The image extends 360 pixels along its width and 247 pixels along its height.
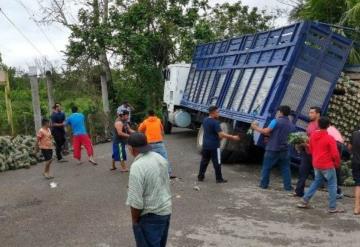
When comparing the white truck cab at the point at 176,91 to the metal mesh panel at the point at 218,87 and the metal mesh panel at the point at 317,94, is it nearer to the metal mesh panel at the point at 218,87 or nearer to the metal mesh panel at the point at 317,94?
the metal mesh panel at the point at 218,87

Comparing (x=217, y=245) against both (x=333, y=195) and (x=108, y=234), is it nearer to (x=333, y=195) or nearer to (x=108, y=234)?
(x=108, y=234)

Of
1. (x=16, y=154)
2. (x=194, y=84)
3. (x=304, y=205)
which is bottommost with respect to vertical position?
(x=16, y=154)

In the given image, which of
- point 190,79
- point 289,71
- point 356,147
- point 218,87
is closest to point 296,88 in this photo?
point 289,71

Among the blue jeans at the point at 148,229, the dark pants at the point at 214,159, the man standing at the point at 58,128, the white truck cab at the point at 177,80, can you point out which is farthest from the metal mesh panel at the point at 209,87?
the blue jeans at the point at 148,229

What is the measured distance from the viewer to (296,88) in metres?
10.3

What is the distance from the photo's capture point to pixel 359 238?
263 inches

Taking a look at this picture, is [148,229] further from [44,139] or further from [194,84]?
[194,84]

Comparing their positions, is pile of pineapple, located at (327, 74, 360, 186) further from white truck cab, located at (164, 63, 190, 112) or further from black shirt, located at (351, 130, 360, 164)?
white truck cab, located at (164, 63, 190, 112)

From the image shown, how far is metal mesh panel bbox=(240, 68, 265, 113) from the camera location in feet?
37.1

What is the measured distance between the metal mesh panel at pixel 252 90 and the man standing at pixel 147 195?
7043 mm

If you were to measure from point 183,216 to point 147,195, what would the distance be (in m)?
3.51

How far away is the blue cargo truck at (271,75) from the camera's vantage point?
10.2 metres

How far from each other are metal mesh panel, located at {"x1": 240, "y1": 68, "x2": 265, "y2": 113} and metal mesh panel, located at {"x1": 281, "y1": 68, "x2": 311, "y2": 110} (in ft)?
3.41

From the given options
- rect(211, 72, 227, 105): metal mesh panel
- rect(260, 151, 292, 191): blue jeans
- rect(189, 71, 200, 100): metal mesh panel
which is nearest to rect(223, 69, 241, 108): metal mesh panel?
rect(211, 72, 227, 105): metal mesh panel
